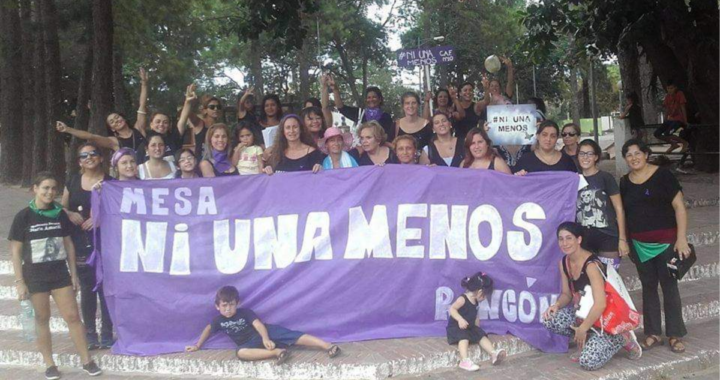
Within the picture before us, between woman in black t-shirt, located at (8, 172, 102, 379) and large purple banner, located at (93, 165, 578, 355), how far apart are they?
45 cm

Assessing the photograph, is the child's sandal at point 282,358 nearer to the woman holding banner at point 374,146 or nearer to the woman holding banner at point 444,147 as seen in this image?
the woman holding banner at point 374,146

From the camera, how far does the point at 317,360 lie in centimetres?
537

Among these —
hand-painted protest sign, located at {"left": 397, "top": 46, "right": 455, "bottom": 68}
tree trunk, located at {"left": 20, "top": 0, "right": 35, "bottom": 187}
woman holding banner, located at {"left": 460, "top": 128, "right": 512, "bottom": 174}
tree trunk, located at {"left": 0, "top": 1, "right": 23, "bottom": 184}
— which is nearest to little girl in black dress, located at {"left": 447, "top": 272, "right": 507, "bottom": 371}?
woman holding banner, located at {"left": 460, "top": 128, "right": 512, "bottom": 174}

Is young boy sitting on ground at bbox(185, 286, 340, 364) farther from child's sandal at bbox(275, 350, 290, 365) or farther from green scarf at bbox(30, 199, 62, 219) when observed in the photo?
green scarf at bbox(30, 199, 62, 219)

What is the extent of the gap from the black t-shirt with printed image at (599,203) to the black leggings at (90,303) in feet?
13.5

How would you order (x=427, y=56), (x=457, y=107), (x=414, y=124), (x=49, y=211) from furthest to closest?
(x=427, y=56) < (x=457, y=107) < (x=414, y=124) < (x=49, y=211)

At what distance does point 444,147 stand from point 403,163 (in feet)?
1.82

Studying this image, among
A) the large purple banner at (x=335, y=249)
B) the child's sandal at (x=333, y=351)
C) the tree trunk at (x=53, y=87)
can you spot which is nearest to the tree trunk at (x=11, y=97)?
the tree trunk at (x=53, y=87)

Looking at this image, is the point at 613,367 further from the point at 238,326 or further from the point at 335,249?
the point at 238,326

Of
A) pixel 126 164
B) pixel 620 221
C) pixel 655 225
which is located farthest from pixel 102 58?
pixel 655 225

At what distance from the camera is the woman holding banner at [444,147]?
637 centimetres

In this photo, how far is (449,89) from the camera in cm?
856

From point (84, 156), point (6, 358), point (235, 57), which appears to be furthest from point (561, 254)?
point (235, 57)

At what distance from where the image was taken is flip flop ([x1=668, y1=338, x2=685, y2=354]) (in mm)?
5488
